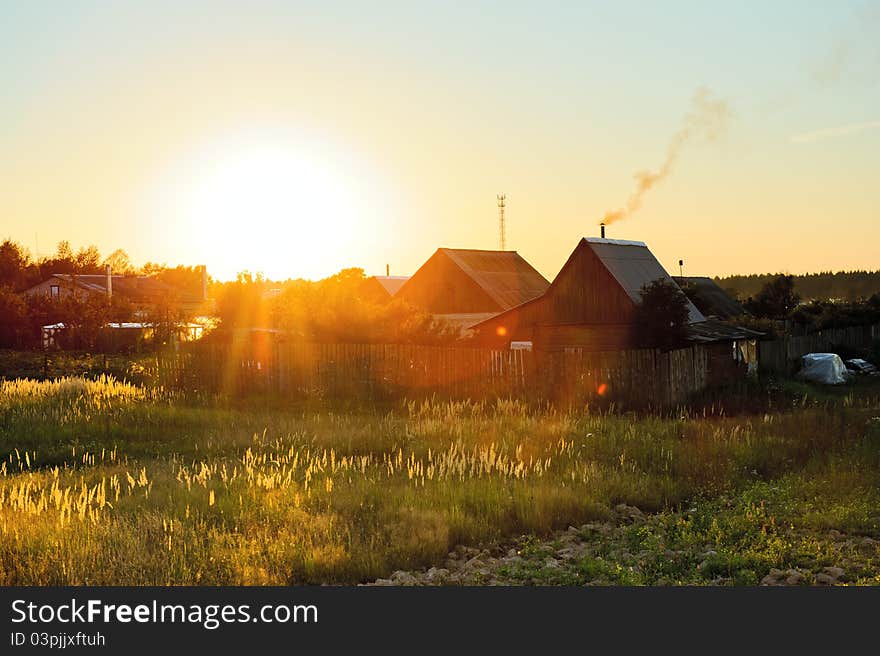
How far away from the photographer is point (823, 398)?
24891 mm

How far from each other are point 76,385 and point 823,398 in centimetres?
2109

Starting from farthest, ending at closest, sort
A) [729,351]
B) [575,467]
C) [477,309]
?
[477,309] < [729,351] < [575,467]

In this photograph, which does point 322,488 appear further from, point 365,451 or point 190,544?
point 365,451

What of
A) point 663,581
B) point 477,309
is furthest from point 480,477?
point 477,309

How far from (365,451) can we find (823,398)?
636 inches

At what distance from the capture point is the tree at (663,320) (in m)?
25.2

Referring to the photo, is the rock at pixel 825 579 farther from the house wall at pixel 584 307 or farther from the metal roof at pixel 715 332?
the house wall at pixel 584 307

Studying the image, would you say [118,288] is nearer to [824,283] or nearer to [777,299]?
[777,299]

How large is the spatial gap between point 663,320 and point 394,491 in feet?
53.8

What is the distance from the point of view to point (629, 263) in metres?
30.9

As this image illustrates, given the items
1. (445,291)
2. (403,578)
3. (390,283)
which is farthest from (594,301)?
(390,283)

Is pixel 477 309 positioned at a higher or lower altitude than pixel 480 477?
higher

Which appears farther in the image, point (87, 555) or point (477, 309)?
point (477, 309)

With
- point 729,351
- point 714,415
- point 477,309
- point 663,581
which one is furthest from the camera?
point 477,309
